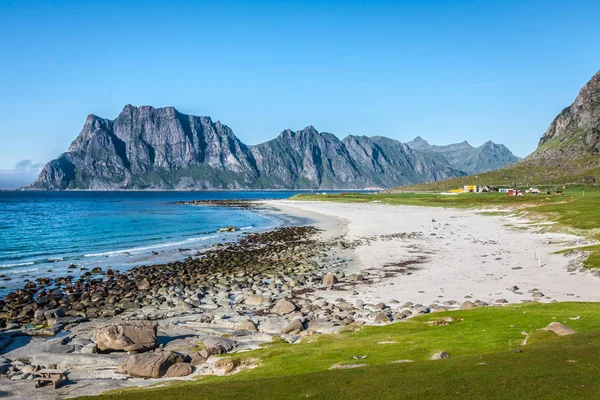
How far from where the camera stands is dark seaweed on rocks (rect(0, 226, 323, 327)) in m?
29.5

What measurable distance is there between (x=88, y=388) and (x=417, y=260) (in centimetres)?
3593

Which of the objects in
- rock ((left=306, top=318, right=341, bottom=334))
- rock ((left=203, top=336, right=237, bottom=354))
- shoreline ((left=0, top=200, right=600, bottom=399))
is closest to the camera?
shoreline ((left=0, top=200, right=600, bottom=399))

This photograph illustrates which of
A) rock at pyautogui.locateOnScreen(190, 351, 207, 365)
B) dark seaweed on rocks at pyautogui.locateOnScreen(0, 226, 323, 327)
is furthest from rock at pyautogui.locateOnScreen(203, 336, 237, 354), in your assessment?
dark seaweed on rocks at pyautogui.locateOnScreen(0, 226, 323, 327)

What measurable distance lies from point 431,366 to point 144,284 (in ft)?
94.7

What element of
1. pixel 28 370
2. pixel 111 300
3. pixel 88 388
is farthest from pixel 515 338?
pixel 111 300

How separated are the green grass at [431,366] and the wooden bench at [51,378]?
3523 millimetres

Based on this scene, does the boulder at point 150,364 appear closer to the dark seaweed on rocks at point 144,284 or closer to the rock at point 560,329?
the dark seaweed on rocks at point 144,284

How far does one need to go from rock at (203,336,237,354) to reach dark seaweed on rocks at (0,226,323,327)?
10631 millimetres

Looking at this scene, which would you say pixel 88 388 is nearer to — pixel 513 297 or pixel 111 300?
pixel 111 300

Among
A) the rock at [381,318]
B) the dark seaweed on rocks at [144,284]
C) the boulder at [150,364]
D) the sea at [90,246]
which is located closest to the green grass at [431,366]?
the boulder at [150,364]

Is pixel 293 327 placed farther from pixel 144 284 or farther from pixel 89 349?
pixel 144 284

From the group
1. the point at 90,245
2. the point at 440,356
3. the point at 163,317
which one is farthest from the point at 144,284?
the point at 90,245

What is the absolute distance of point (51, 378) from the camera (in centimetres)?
1733

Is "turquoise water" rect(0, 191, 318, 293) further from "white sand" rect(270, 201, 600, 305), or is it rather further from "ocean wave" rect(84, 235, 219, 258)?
"white sand" rect(270, 201, 600, 305)
